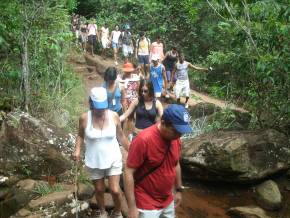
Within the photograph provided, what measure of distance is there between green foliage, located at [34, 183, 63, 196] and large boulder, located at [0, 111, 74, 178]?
0.45m

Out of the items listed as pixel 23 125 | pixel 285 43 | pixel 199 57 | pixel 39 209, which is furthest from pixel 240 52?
pixel 199 57

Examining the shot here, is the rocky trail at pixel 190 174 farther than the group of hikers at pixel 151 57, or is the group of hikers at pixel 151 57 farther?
the group of hikers at pixel 151 57

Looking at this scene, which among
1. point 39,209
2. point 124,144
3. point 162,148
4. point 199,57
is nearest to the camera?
point 162,148

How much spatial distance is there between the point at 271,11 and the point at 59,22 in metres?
4.07

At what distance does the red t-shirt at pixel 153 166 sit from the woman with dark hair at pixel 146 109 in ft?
8.37

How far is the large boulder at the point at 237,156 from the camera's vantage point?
7.89 meters

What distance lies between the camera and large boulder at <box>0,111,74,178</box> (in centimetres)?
698

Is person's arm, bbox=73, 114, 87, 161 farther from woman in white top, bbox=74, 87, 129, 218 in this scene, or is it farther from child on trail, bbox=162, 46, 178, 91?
child on trail, bbox=162, 46, 178, 91

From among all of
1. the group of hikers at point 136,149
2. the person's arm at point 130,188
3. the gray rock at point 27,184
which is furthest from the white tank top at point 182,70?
the person's arm at point 130,188

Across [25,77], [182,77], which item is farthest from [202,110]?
[25,77]

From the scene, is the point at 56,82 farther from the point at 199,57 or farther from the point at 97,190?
the point at 199,57

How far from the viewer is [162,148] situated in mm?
3574

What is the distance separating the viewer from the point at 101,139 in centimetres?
500

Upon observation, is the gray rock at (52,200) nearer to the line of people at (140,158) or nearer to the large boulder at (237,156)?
the line of people at (140,158)
